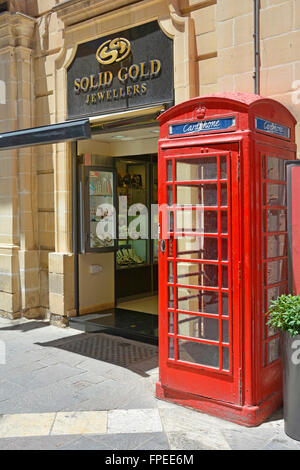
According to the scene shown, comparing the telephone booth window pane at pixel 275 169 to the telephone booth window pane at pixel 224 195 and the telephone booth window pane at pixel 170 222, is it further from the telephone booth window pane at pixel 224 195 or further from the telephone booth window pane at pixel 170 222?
the telephone booth window pane at pixel 170 222

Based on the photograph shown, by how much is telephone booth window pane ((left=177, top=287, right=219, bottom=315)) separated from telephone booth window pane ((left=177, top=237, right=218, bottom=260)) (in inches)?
13.9

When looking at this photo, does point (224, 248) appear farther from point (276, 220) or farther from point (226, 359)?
point (226, 359)

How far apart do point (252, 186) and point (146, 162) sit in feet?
19.1

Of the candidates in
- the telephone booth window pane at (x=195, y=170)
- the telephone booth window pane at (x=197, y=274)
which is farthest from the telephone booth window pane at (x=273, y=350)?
the telephone booth window pane at (x=195, y=170)

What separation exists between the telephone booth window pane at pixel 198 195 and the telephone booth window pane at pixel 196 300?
0.89 m

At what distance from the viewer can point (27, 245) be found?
8.49 meters

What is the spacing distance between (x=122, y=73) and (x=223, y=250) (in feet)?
12.2

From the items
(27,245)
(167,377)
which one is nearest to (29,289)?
(27,245)

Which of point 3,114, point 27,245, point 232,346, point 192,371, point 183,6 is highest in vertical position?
point 183,6

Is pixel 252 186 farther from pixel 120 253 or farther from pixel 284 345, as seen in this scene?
pixel 120 253

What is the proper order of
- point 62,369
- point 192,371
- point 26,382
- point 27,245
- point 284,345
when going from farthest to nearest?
point 27,245 < point 62,369 < point 26,382 < point 192,371 < point 284,345

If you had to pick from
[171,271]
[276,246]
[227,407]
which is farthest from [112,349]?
[276,246]

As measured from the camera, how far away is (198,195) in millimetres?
4988

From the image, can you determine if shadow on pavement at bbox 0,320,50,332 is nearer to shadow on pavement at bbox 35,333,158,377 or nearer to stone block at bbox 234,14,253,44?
shadow on pavement at bbox 35,333,158,377
